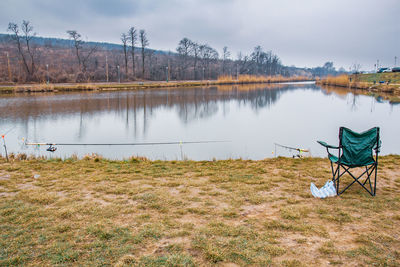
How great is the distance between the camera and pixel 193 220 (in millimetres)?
3775

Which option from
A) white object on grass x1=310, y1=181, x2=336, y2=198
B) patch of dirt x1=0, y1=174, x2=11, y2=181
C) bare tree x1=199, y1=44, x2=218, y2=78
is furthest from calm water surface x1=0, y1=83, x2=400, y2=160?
bare tree x1=199, y1=44, x2=218, y2=78

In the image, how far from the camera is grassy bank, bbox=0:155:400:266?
9.53 feet

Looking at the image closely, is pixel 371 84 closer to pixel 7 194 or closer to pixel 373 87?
pixel 373 87

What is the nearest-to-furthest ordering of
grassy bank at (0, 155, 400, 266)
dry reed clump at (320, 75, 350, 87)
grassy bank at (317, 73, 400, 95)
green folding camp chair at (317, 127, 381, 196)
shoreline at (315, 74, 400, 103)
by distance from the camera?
grassy bank at (0, 155, 400, 266), green folding camp chair at (317, 127, 381, 196), shoreline at (315, 74, 400, 103), grassy bank at (317, 73, 400, 95), dry reed clump at (320, 75, 350, 87)

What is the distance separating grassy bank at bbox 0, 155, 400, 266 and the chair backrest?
0.57 metres

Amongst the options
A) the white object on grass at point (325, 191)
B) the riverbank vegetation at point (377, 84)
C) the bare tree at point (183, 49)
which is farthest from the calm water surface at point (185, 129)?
the bare tree at point (183, 49)

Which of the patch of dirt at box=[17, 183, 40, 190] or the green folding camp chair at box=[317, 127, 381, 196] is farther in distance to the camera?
the patch of dirt at box=[17, 183, 40, 190]

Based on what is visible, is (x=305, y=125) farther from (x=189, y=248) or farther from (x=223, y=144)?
(x=189, y=248)

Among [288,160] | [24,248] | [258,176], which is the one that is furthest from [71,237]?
[288,160]

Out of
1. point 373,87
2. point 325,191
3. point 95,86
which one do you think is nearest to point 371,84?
point 373,87

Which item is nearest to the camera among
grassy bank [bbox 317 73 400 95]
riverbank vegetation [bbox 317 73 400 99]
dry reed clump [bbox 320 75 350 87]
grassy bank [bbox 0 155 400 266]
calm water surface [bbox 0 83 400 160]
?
grassy bank [bbox 0 155 400 266]

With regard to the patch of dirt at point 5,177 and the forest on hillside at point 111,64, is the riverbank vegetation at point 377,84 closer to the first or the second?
the forest on hillside at point 111,64

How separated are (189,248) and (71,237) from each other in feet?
4.61

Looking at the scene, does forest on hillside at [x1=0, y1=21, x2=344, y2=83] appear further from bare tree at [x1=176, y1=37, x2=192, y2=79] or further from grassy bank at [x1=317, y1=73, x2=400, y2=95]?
grassy bank at [x1=317, y1=73, x2=400, y2=95]
